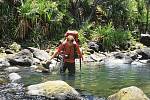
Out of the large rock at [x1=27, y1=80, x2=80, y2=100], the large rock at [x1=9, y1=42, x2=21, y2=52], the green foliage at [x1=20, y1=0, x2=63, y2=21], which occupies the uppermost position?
the green foliage at [x1=20, y1=0, x2=63, y2=21]

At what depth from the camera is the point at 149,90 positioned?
13.7 meters

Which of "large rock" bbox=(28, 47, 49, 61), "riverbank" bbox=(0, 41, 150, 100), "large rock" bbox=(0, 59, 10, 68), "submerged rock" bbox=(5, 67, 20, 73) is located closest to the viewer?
"riverbank" bbox=(0, 41, 150, 100)

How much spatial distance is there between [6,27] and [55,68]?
7962 mm

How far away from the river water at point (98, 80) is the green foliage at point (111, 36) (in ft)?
25.1

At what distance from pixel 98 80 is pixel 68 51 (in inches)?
75.0

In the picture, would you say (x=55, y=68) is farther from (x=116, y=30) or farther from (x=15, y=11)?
(x=116, y=30)

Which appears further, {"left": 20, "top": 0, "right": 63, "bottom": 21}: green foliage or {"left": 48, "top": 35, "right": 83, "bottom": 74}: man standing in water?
{"left": 20, "top": 0, "right": 63, "bottom": 21}: green foliage

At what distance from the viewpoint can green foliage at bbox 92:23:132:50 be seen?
2786 centimetres

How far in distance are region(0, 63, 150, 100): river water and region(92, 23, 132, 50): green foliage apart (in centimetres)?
765

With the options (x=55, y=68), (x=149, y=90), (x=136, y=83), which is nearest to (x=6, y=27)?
(x=55, y=68)

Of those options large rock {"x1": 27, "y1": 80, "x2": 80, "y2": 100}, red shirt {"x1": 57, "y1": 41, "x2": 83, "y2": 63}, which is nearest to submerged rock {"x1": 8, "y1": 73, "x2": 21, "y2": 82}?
red shirt {"x1": 57, "y1": 41, "x2": 83, "y2": 63}

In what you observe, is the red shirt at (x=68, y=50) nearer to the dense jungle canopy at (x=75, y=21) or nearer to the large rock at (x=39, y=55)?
the large rock at (x=39, y=55)

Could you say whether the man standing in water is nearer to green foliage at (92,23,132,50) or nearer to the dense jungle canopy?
the dense jungle canopy

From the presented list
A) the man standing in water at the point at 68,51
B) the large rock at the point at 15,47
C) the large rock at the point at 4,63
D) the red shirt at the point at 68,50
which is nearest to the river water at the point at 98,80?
the man standing in water at the point at 68,51
